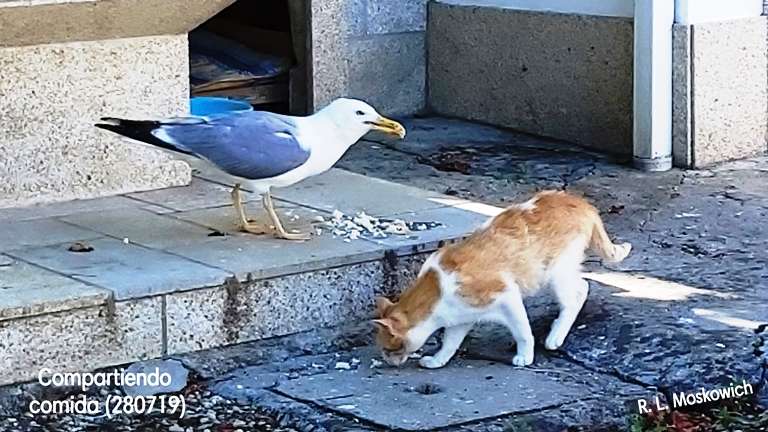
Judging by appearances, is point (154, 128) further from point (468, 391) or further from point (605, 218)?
point (605, 218)

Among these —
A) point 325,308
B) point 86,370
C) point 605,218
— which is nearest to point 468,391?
point 325,308

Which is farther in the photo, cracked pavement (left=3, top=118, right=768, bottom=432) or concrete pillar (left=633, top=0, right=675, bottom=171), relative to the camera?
concrete pillar (left=633, top=0, right=675, bottom=171)

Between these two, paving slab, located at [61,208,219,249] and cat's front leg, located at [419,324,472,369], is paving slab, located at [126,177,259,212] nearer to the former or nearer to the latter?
paving slab, located at [61,208,219,249]

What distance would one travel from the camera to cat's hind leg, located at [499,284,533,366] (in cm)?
421

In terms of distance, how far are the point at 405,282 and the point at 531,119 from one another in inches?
116

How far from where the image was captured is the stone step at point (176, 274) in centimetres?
420

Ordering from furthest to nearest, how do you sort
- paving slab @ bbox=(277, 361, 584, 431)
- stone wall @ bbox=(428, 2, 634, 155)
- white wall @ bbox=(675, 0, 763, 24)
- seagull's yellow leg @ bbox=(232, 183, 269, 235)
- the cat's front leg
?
stone wall @ bbox=(428, 2, 634, 155), white wall @ bbox=(675, 0, 763, 24), seagull's yellow leg @ bbox=(232, 183, 269, 235), the cat's front leg, paving slab @ bbox=(277, 361, 584, 431)

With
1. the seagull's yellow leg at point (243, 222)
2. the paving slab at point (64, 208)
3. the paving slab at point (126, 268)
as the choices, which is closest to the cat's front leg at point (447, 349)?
the paving slab at point (126, 268)

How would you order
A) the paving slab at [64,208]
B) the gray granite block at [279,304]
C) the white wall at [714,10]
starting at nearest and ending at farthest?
the gray granite block at [279,304], the paving slab at [64,208], the white wall at [714,10]

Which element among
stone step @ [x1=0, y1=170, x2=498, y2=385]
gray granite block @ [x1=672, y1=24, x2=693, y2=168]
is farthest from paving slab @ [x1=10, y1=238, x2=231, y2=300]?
gray granite block @ [x1=672, y1=24, x2=693, y2=168]

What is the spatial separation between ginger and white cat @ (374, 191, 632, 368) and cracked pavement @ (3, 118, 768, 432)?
0.09 metres

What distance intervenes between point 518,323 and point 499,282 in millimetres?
135

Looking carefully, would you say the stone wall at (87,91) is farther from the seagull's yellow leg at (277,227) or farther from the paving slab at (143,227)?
the seagull's yellow leg at (277,227)

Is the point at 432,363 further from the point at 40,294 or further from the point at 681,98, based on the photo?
the point at 681,98
